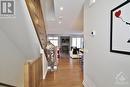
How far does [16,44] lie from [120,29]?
2667 millimetres

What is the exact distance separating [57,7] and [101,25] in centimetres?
301

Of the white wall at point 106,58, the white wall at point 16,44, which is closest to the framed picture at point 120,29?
the white wall at point 106,58

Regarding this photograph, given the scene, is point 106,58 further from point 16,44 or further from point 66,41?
point 66,41

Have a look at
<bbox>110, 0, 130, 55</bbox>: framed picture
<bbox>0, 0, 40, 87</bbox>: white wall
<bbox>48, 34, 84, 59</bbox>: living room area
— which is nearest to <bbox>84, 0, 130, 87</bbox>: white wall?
<bbox>110, 0, 130, 55</bbox>: framed picture

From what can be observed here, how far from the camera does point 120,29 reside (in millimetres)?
2201

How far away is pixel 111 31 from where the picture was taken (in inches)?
99.0

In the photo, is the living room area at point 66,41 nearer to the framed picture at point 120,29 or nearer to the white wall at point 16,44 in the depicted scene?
the white wall at point 16,44

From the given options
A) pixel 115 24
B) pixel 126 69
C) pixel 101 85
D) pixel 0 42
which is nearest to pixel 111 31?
pixel 115 24

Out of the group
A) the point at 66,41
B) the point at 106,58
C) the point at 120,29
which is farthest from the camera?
the point at 66,41

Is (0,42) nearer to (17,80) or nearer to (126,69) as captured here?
(17,80)

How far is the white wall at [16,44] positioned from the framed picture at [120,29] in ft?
5.14

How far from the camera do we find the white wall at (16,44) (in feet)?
9.49

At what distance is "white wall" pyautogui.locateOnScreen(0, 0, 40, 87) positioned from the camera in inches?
114

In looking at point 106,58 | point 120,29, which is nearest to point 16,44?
point 106,58
